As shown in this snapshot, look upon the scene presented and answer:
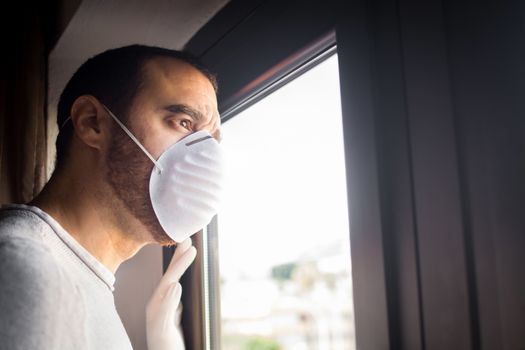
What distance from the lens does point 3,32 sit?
1870 mm

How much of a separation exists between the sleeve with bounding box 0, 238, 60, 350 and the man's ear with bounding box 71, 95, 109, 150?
14.0 inches

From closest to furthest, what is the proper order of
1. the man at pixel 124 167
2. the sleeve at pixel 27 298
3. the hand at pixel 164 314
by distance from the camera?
the sleeve at pixel 27 298 → the man at pixel 124 167 → the hand at pixel 164 314

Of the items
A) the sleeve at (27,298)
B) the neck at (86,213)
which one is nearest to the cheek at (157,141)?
the neck at (86,213)

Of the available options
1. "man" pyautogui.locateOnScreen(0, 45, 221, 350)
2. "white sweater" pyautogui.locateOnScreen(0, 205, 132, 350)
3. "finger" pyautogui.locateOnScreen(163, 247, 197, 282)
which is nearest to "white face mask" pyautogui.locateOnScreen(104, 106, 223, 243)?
"man" pyautogui.locateOnScreen(0, 45, 221, 350)

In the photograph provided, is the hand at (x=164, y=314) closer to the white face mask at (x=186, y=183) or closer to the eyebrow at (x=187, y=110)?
the white face mask at (x=186, y=183)

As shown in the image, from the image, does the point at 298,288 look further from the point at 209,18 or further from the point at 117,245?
the point at 209,18

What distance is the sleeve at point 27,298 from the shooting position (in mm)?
730

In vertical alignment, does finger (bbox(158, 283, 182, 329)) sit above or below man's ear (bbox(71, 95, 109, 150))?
below

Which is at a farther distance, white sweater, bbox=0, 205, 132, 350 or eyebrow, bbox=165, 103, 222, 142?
eyebrow, bbox=165, 103, 222, 142

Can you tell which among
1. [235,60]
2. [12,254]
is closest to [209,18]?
[235,60]

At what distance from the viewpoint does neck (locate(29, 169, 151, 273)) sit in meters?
1.06

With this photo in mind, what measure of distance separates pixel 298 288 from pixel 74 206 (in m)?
0.53

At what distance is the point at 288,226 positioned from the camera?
133cm

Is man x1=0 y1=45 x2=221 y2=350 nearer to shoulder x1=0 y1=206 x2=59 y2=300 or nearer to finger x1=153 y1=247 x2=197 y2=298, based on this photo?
shoulder x1=0 y1=206 x2=59 y2=300
